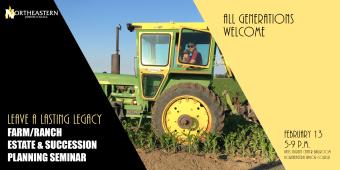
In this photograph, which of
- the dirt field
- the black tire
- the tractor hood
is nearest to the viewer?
the dirt field

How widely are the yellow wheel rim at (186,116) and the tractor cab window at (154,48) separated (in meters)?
0.86

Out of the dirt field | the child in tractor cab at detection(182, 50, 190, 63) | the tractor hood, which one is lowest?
the dirt field

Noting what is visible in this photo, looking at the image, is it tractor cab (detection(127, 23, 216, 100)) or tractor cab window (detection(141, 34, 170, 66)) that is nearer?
tractor cab (detection(127, 23, 216, 100))

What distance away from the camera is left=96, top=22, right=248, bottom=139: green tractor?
26.0 ft

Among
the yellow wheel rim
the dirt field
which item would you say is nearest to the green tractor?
the yellow wheel rim

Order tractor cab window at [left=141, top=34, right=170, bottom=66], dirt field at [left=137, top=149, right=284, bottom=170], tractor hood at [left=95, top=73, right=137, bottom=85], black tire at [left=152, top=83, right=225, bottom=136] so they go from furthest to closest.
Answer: tractor hood at [left=95, top=73, right=137, bottom=85] < tractor cab window at [left=141, top=34, right=170, bottom=66] < black tire at [left=152, top=83, right=225, bottom=136] < dirt field at [left=137, top=149, right=284, bottom=170]

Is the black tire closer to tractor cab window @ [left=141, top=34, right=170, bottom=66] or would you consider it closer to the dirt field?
tractor cab window @ [left=141, top=34, right=170, bottom=66]

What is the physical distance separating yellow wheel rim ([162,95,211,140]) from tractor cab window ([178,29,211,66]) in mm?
709

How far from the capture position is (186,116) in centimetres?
795

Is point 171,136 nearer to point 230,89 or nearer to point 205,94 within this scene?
point 205,94

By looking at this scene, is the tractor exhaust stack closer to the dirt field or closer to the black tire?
the black tire

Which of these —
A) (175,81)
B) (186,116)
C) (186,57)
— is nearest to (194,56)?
(186,57)

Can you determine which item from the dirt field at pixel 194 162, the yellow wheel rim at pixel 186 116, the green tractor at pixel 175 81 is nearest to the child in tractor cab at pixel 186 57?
the green tractor at pixel 175 81

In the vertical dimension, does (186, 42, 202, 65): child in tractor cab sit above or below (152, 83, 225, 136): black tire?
above
